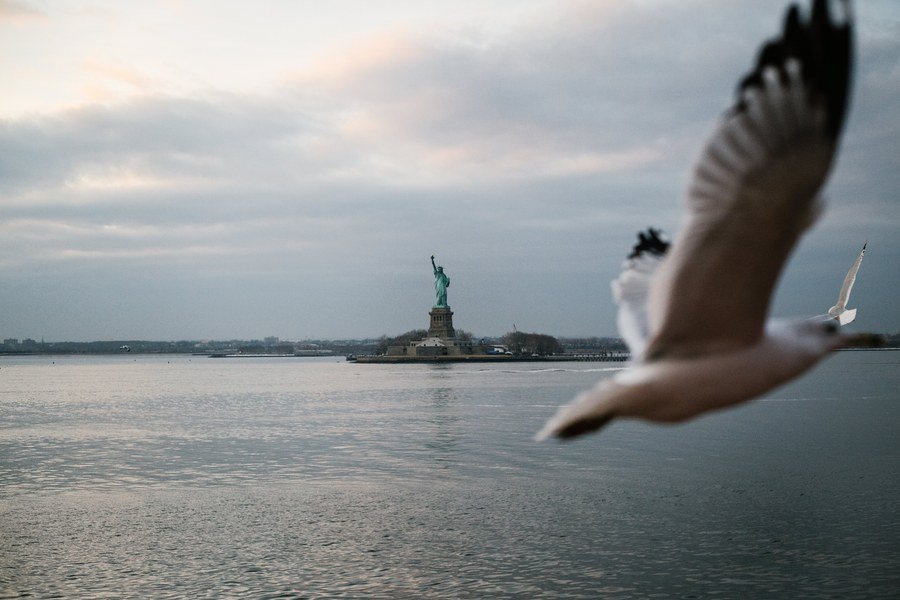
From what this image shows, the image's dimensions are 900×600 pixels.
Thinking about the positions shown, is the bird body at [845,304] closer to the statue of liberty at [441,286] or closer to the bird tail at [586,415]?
the bird tail at [586,415]

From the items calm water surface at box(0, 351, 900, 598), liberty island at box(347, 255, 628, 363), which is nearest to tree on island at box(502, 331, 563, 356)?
liberty island at box(347, 255, 628, 363)

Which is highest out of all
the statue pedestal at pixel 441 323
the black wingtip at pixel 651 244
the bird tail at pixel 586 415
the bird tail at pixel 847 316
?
the statue pedestal at pixel 441 323

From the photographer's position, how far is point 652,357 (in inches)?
87.0

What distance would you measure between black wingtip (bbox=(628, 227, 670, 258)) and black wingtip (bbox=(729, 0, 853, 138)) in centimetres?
131

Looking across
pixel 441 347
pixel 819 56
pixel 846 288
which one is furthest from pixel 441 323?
pixel 819 56

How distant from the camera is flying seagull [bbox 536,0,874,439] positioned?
1833mm

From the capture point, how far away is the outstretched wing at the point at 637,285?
277 centimetres

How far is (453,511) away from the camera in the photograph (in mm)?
19562

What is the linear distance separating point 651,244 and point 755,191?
3.91 ft

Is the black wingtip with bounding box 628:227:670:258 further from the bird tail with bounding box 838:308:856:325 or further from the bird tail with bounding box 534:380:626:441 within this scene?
the bird tail with bounding box 534:380:626:441

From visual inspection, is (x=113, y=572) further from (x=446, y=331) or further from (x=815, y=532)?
(x=446, y=331)

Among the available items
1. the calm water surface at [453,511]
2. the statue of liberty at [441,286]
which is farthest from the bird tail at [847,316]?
the statue of liberty at [441,286]

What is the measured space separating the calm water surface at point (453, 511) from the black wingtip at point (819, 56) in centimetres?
1266

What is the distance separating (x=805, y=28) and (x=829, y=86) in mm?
132
